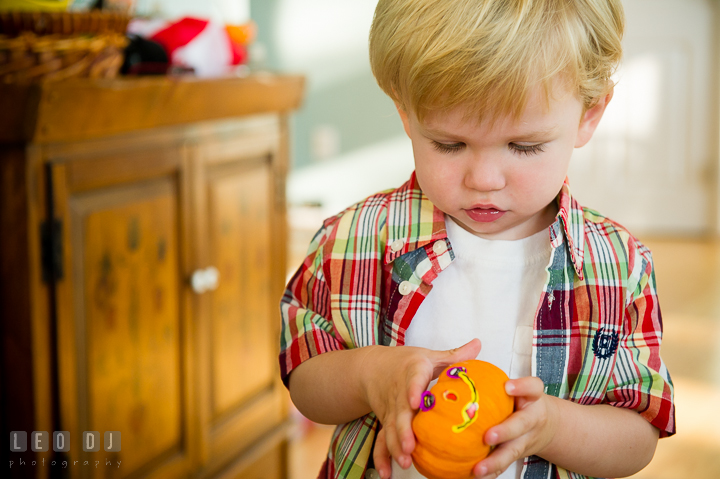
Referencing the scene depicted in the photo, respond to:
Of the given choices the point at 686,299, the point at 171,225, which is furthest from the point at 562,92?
the point at 686,299

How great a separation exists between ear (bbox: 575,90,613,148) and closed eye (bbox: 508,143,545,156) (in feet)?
0.24

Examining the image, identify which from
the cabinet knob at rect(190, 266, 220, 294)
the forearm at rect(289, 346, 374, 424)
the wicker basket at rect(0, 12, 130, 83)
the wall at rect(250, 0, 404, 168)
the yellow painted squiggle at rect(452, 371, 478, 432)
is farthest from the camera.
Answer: the wall at rect(250, 0, 404, 168)

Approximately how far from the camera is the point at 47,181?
3.84 feet

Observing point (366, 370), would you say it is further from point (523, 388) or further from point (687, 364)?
point (687, 364)

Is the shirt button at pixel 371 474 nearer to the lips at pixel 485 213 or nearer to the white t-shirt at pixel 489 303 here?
the white t-shirt at pixel 489 303

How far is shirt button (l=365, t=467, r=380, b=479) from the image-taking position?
2.58ft

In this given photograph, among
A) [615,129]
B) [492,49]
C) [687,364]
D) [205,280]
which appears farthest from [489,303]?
[615,129]

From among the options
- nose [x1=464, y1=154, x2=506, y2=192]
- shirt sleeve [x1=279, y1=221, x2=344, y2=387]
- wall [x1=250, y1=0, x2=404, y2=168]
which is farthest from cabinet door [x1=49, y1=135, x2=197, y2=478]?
wall [x1=250, y1=0, x2=404, y2=168]

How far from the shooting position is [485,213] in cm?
72

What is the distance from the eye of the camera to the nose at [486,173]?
2.25ft

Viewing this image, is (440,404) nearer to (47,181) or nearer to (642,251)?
(642,251)

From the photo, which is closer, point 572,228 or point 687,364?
point 572,228

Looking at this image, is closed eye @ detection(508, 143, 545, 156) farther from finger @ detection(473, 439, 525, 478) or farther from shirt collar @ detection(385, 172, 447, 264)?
finger @ detection(473, 439, 525, 478)

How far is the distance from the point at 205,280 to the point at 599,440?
3.33ft
